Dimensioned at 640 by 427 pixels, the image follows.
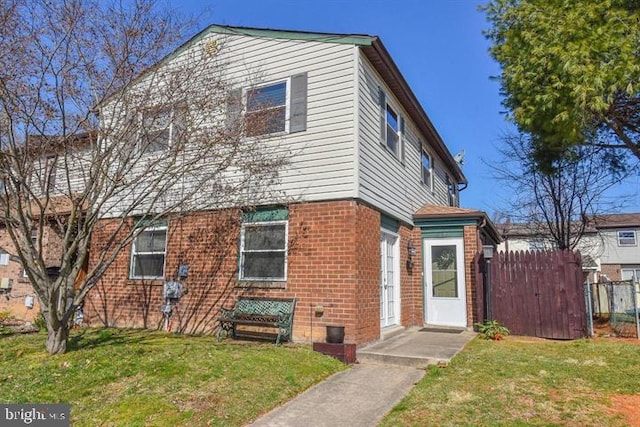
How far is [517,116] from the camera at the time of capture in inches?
413

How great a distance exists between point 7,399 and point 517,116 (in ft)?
35.3

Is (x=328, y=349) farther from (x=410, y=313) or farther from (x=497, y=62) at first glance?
(x=497, y=62)

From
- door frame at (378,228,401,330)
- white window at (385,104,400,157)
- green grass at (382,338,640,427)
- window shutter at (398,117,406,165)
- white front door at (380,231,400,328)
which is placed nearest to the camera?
green grass at (382,338,640,427)

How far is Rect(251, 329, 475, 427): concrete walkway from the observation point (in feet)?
16.6

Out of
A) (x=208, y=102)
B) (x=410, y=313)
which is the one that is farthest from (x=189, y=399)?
(x=410, y=313)

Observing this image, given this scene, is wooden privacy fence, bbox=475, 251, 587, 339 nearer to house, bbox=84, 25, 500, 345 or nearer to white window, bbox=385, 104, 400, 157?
house, bbox=84, 25, 500, 345

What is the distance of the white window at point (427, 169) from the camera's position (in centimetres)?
1469

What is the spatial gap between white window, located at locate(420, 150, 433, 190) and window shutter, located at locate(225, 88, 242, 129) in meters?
7.10

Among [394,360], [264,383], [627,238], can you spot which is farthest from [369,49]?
[627,238]

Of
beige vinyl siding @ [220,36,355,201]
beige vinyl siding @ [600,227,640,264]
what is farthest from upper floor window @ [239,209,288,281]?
beige vinyl siding @ [600,227,640,264]

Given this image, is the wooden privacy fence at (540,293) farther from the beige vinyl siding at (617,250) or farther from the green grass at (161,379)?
the beige vinyl siding at (617,250)

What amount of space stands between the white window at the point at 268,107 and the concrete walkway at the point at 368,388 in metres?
4.99

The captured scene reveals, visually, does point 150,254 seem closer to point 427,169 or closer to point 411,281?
point 411,281

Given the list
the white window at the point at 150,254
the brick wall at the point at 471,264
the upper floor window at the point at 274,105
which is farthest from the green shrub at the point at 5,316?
the brick wall at the point at 471,264
